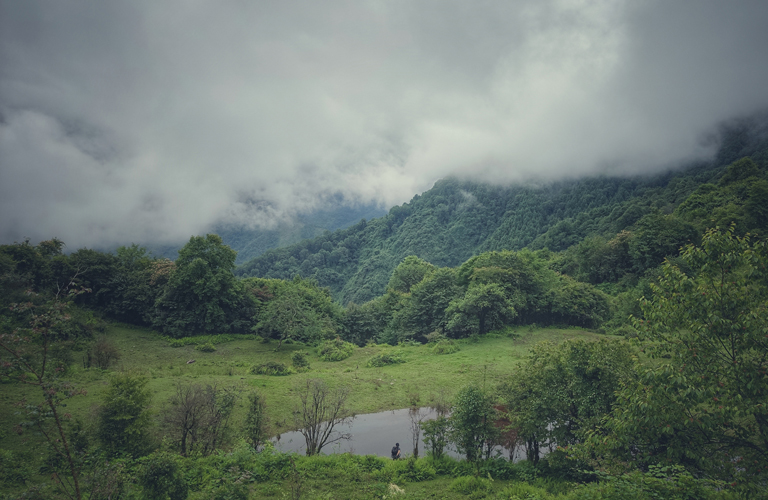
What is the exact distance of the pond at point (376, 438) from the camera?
19.7m

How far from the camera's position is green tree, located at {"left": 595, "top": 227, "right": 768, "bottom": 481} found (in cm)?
916

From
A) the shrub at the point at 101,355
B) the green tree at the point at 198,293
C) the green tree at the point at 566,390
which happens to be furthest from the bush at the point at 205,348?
the green tree at the point at 566,390

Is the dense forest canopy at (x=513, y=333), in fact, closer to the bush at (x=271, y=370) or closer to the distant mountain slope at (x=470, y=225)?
the bush at (x=271, y=370)

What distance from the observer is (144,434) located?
15227 millimetres

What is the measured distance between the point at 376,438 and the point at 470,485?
846 cm

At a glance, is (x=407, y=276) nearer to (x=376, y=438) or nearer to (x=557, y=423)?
(x=376, y=438)

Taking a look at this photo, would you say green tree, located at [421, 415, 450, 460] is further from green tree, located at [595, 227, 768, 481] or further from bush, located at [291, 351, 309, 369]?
bush, located at [291, 351, 309, 369]

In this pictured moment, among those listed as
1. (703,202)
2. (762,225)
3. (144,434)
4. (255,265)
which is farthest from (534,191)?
(144,434)

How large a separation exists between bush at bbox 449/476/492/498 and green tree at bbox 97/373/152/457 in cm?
1321

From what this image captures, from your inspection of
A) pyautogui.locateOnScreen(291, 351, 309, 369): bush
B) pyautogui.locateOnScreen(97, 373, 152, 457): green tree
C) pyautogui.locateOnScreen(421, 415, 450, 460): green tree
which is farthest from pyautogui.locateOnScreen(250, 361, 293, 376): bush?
pyautogui.locateOnScreen(421, 415, 450, 460): green tree

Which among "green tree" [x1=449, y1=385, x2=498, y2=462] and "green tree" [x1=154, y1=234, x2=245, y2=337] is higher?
"green tree" [x1=154, y1=234, x2=245, y2=337]

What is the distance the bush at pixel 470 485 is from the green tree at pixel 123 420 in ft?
43.3

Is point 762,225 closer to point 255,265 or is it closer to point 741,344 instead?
point 741,344

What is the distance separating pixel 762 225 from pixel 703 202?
14206 mm
